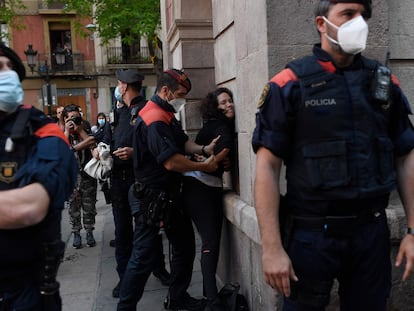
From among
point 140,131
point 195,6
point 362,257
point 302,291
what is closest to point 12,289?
point 302,291

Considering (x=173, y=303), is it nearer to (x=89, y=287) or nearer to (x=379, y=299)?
(x=89, y=287)

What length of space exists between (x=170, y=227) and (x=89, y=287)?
5.30 feet

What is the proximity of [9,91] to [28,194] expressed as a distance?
1.48 feet

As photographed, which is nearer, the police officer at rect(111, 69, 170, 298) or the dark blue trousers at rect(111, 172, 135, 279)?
the police officer at rect(111, 69, 170, 298)

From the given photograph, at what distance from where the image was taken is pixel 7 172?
2.00 meters

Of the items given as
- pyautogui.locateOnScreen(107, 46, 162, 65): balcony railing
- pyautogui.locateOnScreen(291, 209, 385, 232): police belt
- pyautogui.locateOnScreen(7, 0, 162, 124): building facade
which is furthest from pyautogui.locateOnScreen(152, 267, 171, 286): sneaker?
pyautogui.locateOnScreen(107, 46, 162, 65): balcony railing

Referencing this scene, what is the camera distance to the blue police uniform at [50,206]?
2000 millimetres

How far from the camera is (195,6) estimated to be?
19.0ft

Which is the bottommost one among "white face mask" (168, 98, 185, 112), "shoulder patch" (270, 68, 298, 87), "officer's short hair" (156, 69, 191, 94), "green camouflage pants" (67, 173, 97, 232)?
"green camouflage pants" (67, 173, 97, 232)

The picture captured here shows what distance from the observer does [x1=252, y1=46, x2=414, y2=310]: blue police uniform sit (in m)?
2.08

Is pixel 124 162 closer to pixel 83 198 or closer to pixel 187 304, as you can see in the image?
pixel 187 304

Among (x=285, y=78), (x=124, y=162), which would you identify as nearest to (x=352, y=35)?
(x=285, y=78)

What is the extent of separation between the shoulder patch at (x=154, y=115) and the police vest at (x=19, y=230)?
1.57 meters

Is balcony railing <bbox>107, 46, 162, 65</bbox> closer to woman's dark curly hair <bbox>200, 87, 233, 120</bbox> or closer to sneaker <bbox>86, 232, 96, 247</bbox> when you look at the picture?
sneaker <bbox>86, 232, 96, 247</bbox>
